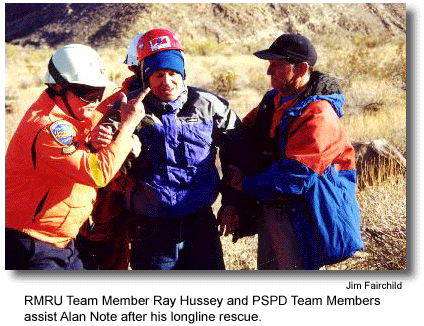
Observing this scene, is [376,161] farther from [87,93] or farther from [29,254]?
[29,254]

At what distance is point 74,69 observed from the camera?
323 centimetres

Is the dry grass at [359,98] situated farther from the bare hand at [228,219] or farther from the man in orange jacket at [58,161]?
the man in orange jacket at [58,161]

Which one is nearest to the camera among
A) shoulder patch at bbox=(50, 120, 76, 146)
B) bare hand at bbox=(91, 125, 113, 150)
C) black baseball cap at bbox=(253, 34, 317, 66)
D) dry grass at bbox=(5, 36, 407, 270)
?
shoulder patch at bbox=(50, 120, 76, 146)

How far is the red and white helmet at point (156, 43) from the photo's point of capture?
3.36 metres

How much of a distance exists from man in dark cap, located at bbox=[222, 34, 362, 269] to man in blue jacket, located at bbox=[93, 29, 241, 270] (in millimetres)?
247

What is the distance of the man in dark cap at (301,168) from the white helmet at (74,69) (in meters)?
0.97

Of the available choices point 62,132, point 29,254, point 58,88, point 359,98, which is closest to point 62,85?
point 58,88

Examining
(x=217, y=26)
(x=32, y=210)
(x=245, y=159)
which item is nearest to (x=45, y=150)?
(x=32, y=210)

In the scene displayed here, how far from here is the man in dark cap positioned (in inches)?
128

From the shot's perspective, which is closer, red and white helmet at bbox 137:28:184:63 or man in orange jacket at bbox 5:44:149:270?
man in orange jacket at bbox 5:44:149:270

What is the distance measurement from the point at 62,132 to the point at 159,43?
764mm

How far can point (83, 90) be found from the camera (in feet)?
10.6

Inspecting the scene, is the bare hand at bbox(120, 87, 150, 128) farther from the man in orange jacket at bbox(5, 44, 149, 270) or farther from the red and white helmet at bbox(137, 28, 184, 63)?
the red and white helmet at bbox(137, 28, 184, 63)

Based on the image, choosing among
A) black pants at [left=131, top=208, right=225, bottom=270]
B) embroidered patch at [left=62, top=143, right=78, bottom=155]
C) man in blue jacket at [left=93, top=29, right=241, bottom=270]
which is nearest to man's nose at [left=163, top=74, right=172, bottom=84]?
man in blue jacket at [left=93, top=29, right=241, bottom=270]
